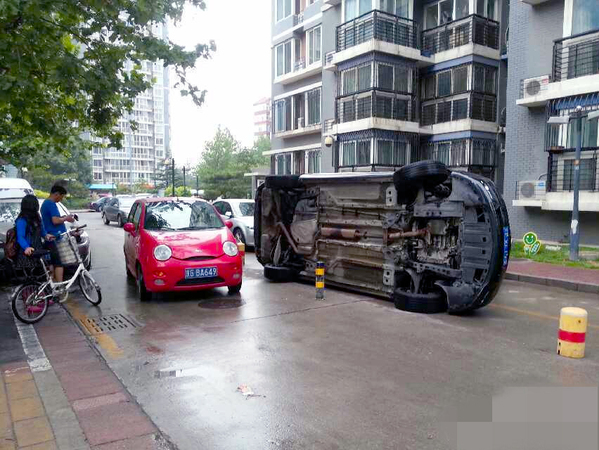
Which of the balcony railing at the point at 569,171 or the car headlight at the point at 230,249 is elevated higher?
the balcony railing at the point at 569,171

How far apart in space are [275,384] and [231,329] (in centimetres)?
199

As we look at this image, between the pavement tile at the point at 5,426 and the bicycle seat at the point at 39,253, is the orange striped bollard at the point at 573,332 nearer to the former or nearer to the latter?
the pavement tile at the point at 5,426

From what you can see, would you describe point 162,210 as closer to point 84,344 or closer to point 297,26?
point 84,344

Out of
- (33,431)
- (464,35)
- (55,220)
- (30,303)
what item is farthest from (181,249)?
(464,35)

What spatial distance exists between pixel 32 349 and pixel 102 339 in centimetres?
78

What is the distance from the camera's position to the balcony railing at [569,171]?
1479 cm

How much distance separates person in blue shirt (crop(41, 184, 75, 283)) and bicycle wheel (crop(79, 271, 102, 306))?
1.32ft

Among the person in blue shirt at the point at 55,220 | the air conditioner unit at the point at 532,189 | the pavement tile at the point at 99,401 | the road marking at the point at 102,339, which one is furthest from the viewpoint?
the air conditioner unit at the point at 532,189

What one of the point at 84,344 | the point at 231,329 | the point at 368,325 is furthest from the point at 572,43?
the point at 84,344

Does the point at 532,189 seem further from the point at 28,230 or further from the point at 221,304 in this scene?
the point at 28,230

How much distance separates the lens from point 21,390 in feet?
14.3

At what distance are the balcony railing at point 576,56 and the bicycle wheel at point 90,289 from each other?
1494 cm

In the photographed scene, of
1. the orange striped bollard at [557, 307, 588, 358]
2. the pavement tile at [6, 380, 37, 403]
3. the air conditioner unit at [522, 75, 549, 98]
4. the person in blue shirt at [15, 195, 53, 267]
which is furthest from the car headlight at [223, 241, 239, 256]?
the air conditioner unit at [522, 75, 549, 98]

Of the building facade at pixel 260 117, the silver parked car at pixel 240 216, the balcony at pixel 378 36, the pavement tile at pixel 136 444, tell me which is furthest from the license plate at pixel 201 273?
the building facade at pixel 260 117
